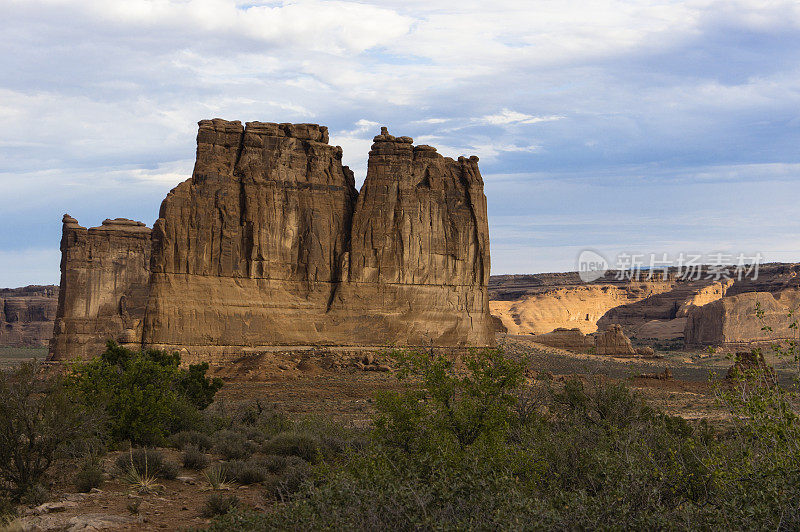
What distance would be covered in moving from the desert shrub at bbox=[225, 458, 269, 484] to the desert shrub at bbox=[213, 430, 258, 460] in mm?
2006

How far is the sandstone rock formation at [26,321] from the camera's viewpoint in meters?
106

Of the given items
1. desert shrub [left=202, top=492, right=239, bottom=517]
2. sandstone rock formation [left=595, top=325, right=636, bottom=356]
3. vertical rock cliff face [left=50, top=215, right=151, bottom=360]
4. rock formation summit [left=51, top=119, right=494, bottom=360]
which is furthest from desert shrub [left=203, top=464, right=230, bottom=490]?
sandstone rock formation [left=595, top=325, right=636, bottom=356]

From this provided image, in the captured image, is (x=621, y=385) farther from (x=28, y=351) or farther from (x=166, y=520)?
(x=28, y=351)

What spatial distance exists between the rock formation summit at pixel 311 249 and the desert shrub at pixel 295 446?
91.8ft

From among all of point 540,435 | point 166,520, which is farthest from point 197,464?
point 540,435

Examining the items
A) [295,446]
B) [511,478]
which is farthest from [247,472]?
[511,478]

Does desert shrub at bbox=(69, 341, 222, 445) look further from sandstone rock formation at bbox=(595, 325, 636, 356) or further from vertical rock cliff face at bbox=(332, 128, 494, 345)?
sandstone rock formation at bbox=(595, 325, 636, 356)

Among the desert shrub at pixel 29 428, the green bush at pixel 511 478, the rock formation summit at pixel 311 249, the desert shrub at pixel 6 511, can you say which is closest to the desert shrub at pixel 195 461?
the desert shrub at pixel 29 428

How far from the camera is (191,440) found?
16.7m

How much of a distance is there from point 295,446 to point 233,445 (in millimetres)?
1549

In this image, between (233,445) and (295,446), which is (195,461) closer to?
(233,445)

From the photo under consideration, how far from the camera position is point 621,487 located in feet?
23.7

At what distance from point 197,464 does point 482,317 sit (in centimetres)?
3567

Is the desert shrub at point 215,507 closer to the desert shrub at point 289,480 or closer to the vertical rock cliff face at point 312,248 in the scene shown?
the desert shrub at point 289,480
